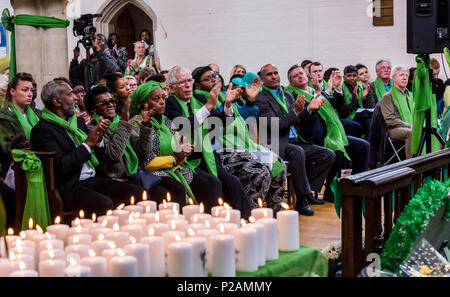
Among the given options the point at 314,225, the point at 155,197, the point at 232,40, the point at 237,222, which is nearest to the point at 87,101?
the point at 155,197

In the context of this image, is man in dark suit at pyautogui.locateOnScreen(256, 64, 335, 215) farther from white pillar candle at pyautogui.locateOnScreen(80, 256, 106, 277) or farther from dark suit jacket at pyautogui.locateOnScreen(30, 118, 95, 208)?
white pillar candle at pyautogui.locateOnScreen(80, 256, 106, 277)

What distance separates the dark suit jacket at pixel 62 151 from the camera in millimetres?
3854

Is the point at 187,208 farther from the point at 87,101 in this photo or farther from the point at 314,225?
the point at 314,225

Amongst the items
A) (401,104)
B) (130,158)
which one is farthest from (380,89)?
(130,158)

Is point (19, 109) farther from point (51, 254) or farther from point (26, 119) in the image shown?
point (51, 254)

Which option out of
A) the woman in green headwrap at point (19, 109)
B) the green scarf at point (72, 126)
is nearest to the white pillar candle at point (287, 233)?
the green scarf at point (72, 126)

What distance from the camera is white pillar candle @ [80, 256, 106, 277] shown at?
5.75 ft

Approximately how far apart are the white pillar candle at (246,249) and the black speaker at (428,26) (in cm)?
378

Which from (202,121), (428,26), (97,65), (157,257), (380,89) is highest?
(428,26)

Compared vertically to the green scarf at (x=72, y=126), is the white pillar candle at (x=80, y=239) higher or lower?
lower

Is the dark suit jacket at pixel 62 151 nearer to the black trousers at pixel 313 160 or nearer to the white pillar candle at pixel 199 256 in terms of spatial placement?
the white pillar candle at pixel 199 256

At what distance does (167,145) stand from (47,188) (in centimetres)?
104

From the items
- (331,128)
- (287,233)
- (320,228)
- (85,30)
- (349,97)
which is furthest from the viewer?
(85,30)

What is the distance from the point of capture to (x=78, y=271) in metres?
1.70
